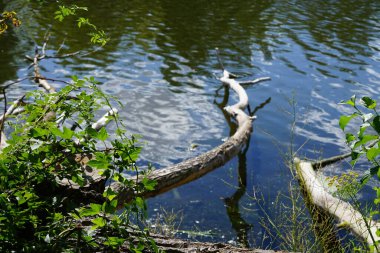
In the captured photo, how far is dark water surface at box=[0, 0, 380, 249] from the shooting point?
7945mm

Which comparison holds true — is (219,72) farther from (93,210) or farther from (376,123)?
(93,210)

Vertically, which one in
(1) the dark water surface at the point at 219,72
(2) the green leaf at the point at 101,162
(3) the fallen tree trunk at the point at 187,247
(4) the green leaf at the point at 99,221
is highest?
(2) the green leaf at the point at 101,162

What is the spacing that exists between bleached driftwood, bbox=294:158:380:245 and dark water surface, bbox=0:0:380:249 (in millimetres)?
581

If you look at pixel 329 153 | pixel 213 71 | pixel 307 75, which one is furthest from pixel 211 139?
pixel 307 75

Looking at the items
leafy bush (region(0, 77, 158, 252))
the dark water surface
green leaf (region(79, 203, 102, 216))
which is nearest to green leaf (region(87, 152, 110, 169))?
leafy bush (region(0, 77, 158, 252))

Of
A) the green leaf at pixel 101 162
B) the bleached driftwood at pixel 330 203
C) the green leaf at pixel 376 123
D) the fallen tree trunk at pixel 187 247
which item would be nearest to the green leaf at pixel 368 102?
the green leaf at pixel 376 123

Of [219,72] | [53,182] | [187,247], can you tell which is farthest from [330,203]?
[219,72]

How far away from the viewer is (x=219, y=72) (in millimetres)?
12391

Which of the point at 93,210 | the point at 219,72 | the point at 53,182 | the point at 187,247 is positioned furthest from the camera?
the point at 219,72

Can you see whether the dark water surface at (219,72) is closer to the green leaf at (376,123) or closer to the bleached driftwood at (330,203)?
the bleached driftwood at (330,203)

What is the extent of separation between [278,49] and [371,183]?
6.78 m

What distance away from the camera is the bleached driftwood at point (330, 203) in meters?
5.55

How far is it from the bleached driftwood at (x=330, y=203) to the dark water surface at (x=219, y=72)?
0.58 metres

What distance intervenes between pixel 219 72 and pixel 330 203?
6.53 meters
